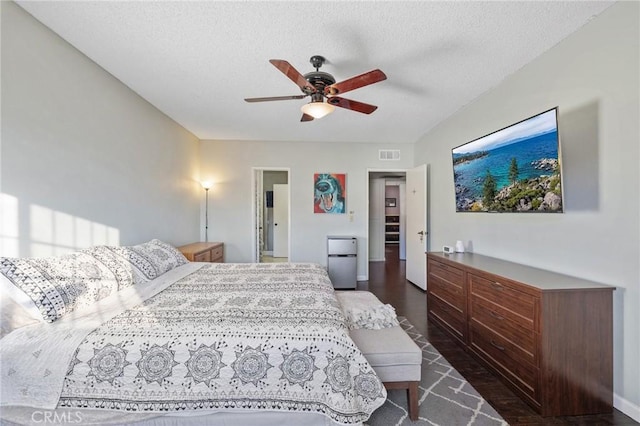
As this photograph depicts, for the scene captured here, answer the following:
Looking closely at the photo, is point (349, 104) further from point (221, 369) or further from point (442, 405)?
point (442, 405)

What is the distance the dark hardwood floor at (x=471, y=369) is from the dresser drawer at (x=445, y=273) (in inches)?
23.5

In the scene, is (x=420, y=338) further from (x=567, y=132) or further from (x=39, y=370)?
(x=39, y=370)

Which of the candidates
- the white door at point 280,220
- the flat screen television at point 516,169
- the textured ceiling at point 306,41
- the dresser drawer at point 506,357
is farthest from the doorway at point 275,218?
the dresser drawer at point 506,357

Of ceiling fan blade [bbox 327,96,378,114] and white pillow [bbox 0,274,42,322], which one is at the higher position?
ceiling fan blade [bbox 327,96,378,114]

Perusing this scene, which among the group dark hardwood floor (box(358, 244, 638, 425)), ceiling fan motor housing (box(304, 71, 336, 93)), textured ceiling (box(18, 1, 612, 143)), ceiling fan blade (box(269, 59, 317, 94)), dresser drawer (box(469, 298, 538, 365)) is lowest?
dark hardwood floor (box(358, 244, 638, 425))

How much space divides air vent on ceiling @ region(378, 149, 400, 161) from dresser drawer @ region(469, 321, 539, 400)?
11.2ft

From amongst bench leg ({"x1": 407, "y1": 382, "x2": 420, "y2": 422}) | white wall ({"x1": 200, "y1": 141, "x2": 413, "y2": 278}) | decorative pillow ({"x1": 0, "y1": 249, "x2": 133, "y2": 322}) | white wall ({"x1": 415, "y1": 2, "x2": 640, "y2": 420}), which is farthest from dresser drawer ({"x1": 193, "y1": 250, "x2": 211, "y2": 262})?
white wall ({"x1": 415, "y1": 2, "x2": 640, "y2": 420})

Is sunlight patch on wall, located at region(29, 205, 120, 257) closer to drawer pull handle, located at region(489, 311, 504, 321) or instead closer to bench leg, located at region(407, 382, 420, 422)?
bench leg, located at region(407, 382, 420, 422)

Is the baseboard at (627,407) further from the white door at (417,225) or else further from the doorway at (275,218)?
the doorway at (275,218)

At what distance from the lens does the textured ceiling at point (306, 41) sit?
176 cm

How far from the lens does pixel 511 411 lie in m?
1.75

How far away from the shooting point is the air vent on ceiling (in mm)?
5090

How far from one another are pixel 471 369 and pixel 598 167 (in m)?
1.81

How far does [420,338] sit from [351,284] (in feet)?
6.70
